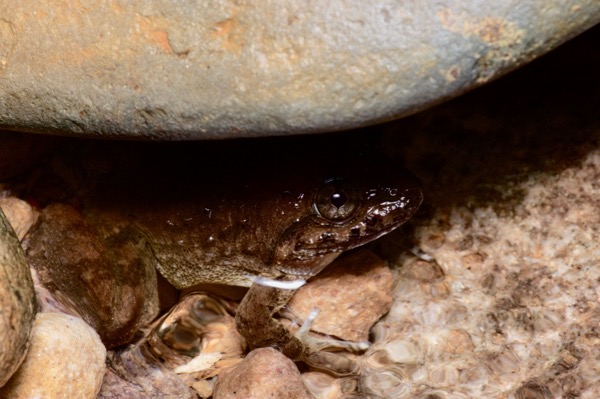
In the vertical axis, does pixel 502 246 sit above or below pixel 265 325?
above

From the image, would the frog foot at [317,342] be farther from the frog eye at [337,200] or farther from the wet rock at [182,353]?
the frog eye at [337,200]

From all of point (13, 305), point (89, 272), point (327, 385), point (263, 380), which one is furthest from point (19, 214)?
point (327, 385)

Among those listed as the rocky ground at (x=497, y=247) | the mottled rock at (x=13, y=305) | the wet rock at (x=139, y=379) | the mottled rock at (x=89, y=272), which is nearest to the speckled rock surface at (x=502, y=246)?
the rocky ground at (x=497, y=247)

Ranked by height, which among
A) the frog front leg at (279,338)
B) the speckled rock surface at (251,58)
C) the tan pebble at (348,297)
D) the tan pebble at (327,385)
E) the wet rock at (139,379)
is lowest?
the wet rock at (139,379)

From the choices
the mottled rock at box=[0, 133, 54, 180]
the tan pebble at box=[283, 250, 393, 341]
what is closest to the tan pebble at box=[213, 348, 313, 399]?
the tan pebble at box=[283, 250, 393, 341]

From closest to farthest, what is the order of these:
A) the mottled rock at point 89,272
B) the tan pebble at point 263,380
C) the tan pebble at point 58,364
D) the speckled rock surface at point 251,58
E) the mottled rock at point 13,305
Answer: the speckled rock surface at point 251,58 < the mottled rock at point 13,305 < the tan pebble at point 58,364 < the tan pebble at point 263,380 < the mottled rock at point 89,272

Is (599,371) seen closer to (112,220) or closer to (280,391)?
(280,391)

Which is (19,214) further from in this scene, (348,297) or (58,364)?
(348,297)

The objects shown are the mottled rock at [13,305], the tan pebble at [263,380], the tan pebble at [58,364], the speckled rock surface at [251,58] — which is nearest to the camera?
the speckled rock surface at [251,58]
